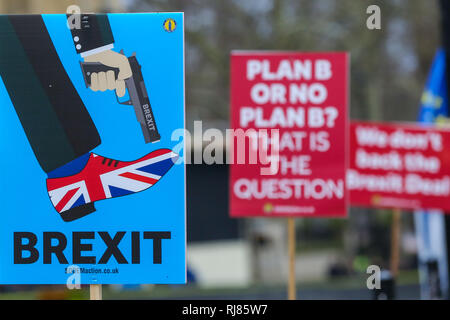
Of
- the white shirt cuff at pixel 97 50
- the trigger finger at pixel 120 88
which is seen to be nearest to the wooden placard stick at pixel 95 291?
the trigger finger at pixel 120 88

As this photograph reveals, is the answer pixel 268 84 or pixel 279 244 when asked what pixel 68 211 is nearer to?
pixel 268 84

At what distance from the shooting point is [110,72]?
13.9 feet

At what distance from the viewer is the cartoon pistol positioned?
4211 mm

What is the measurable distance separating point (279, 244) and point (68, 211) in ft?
89.1

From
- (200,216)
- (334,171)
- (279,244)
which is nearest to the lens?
(334,171)

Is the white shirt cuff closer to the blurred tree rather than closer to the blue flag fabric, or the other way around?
the blue flag fabric

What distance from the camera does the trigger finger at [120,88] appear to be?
13.8 ft

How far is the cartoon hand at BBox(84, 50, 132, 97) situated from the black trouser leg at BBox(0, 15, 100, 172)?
0.37 feet

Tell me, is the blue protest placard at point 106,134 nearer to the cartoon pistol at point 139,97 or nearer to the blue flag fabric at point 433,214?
the cartoon pistol at point 139,97

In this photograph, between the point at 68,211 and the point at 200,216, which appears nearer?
the point at 68,211

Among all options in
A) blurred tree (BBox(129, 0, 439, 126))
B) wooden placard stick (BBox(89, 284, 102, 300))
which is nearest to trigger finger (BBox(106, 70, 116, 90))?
wooden placard stick (BBox(89, 284, 102, 300))

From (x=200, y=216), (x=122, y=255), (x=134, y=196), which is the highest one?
(x=200, y=216)

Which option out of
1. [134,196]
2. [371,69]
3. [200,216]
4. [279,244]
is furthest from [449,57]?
[279,244]

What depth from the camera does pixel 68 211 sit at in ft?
13.9
